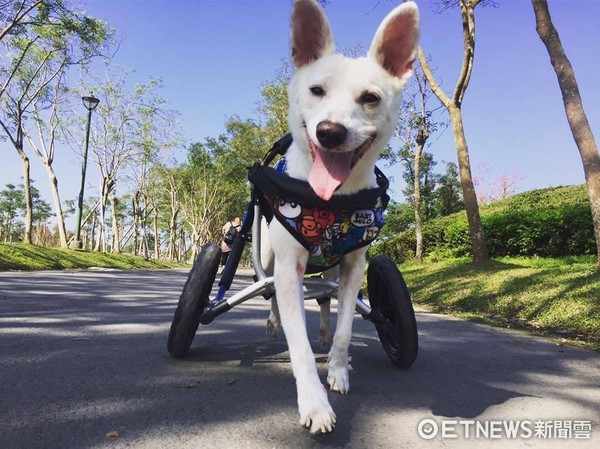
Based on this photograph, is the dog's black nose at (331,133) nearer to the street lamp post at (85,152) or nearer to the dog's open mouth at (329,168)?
the dog's open mouth at (329,168)

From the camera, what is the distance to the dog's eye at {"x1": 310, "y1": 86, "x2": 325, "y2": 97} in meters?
2.38

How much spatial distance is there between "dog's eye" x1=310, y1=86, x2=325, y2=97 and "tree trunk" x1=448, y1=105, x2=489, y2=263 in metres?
10.1

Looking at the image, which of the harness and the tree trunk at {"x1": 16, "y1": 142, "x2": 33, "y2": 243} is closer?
the harness

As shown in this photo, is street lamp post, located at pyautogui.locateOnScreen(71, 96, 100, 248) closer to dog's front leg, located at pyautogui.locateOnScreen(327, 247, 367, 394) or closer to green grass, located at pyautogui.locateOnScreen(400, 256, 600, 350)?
green grass, located at pyautogui.locateOnScreen(400, 256, 600, 350)

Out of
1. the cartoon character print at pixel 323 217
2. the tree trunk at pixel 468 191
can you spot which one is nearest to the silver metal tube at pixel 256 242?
the cartoon character print at pixel 323 217

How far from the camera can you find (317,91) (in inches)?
94.0

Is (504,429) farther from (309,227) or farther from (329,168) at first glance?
(329,168)

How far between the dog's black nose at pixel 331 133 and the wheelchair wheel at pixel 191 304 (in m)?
1.43

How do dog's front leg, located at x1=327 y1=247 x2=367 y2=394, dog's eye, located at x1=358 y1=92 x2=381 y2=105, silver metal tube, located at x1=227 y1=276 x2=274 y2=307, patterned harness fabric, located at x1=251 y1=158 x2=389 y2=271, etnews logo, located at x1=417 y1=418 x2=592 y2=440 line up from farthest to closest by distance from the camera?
1. silver metal tube, located at x1=227 y1=276 x2=274 y2=307
2. dog's front leg, located at x1=327 y1=247 x2=367 y2=394
3. patterned harness fabric, located at x1=251 y1=158 x2=389 y2=271
4. dog's eye, located at x1=358 y1=92 x2=381 y2=105
5. etnews logo, located at x1=417 y1=418 x2=592 y2=440

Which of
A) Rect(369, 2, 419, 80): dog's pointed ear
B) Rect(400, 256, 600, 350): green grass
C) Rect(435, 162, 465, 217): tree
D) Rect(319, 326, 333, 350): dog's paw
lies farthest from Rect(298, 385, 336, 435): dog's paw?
Rect(435, 162, 465, 217): tree

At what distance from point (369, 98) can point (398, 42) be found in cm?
47

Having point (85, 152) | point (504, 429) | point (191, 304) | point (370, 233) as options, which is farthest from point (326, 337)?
point (85, 152)

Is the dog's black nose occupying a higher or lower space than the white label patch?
higher

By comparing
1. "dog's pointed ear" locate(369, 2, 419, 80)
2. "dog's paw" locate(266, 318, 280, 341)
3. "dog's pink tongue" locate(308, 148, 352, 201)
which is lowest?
"dog's paw" locate(266, 318, 280, 341)
